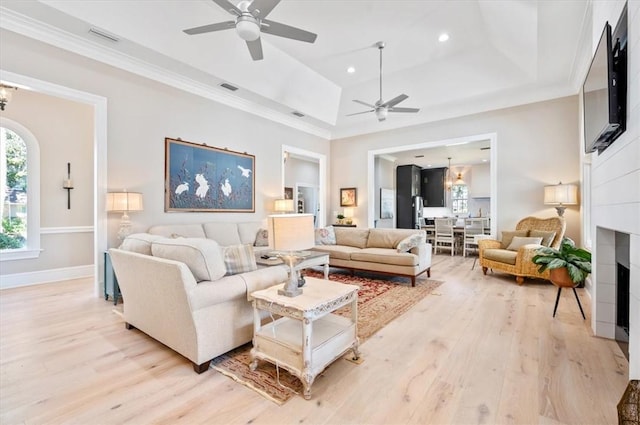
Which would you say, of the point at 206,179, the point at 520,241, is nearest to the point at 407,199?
the point at 520,241

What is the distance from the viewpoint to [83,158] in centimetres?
526

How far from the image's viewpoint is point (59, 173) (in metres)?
5.01

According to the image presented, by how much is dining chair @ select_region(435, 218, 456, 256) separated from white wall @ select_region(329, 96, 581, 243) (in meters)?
2.00

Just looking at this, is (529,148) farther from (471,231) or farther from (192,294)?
(192,294)

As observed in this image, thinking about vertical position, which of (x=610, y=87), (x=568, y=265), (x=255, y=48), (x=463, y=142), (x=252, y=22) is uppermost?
(x=255, y=48)

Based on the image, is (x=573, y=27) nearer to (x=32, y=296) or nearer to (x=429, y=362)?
(x=429, y=362)

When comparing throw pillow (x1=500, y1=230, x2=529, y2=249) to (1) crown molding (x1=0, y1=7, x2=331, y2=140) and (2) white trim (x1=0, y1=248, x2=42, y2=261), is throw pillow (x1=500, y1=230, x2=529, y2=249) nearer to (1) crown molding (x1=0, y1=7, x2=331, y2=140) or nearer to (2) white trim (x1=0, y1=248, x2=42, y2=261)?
(1) crown molding (x1=0, y1=7, x2=331, y2=140)

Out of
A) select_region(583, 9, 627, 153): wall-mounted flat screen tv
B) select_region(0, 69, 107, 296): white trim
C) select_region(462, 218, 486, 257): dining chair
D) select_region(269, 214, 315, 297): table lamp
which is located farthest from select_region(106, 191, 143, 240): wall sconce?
select_region(462, 218, 486, 257): dining chair

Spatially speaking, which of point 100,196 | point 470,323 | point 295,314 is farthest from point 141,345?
point 470,323

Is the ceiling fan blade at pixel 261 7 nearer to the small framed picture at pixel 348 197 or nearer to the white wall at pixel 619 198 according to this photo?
the white wall at pixel 619 198

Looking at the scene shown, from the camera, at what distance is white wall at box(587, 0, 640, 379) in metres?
1.58

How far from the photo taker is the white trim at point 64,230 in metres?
4.84

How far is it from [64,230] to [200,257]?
14.8 feet

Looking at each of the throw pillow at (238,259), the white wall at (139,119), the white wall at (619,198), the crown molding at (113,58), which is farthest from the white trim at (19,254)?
the white wall at (619,198)
